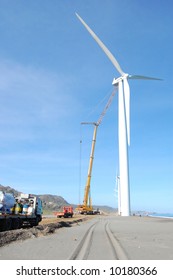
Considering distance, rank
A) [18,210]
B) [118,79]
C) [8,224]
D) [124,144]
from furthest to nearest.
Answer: [118,79] < [124,144] < [18,210] < [8,224]

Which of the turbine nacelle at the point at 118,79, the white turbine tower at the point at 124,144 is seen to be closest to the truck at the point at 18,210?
the white turbine tower at the point at 124,144

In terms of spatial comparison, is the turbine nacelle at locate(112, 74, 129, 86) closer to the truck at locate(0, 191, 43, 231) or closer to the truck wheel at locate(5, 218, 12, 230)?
the truck at locate(0, 191, 43, 231)

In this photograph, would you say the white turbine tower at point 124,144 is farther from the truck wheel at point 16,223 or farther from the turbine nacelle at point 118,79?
the truck wheel at point 16,223

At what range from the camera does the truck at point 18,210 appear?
2769 cm

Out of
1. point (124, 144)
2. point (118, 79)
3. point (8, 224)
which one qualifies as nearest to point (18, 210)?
point (8, 224)

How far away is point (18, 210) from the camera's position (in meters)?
34.0

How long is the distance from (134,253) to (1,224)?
1463 cm

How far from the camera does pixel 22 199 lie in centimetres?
3831

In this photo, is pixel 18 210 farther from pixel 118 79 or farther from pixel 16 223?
pixel 118 79

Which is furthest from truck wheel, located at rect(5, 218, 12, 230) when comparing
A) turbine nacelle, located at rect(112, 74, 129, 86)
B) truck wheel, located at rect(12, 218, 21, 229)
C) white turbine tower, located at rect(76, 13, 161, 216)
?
turbine nacelle, located at rect(112, 74, 129, 86)

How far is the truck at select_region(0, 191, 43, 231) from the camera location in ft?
90.8
